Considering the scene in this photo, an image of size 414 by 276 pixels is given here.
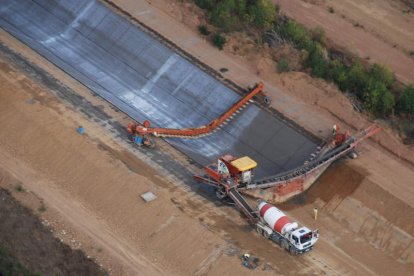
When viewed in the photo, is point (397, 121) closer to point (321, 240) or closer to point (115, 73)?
point (321, 240)

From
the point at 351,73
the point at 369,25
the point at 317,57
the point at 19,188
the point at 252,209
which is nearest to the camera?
the point at 252,209

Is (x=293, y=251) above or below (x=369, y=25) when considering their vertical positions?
below

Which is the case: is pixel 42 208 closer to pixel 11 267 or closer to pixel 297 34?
pixel 11 267

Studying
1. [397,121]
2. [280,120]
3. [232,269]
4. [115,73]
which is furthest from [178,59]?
[232,269]

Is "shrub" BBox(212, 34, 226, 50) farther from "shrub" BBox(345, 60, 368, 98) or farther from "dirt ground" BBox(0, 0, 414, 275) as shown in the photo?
"shrub" BBox(345, 60, 368, 98)

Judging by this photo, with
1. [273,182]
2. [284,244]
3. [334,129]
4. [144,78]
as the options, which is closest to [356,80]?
[334,129]

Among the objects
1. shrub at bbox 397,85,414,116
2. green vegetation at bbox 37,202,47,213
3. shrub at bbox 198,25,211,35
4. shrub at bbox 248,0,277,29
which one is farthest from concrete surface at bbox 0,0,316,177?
green vegetation at bbox 37,202,47,213

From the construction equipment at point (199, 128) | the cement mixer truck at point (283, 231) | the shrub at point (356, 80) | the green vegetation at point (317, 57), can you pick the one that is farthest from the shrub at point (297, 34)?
the cement mixer truck at point (283, 231)
